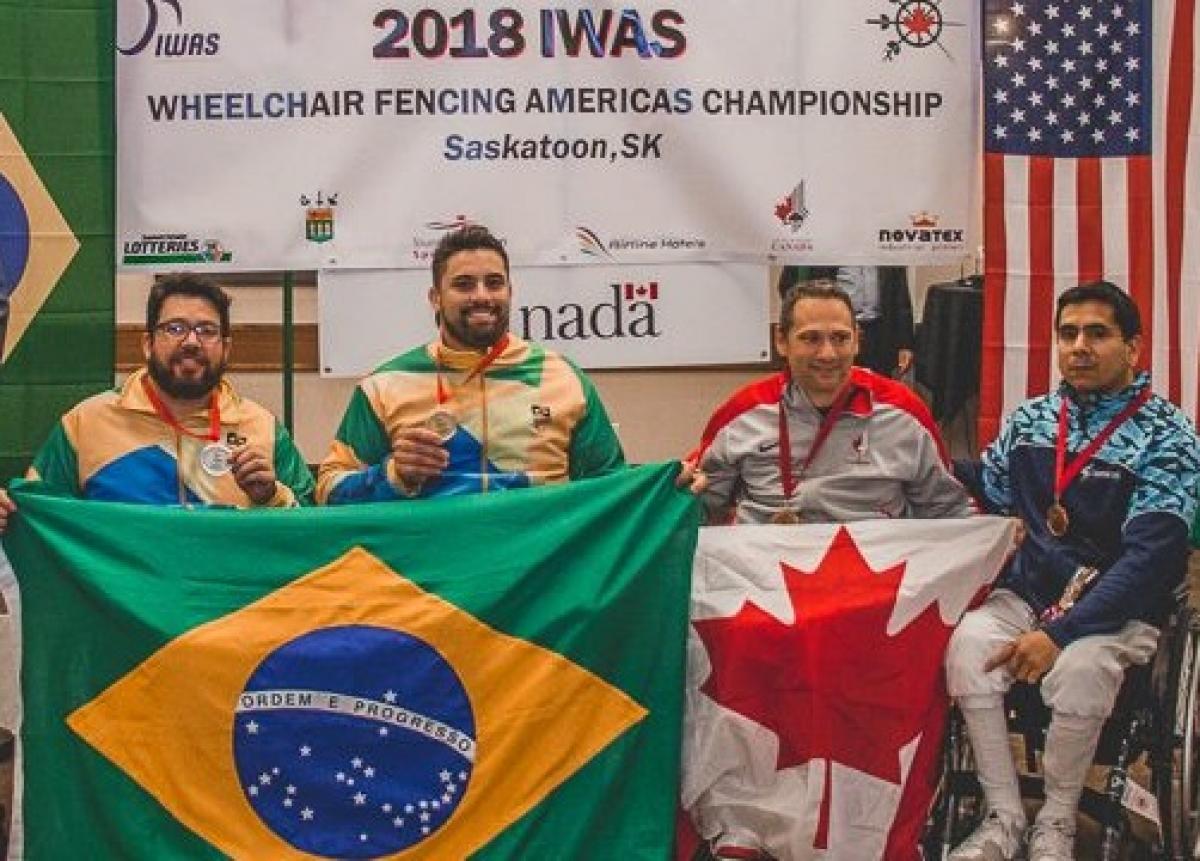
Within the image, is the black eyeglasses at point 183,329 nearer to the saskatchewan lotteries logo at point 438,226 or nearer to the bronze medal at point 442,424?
the bronze medal at point 442,424

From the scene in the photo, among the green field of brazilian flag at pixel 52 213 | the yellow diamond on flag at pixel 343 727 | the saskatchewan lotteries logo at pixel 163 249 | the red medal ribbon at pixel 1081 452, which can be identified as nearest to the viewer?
the yellow diamond on flag at pixel 343 727

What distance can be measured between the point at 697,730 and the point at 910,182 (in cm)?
247

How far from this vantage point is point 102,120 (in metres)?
6.77

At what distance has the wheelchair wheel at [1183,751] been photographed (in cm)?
532

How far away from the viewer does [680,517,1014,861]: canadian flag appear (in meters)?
5.28

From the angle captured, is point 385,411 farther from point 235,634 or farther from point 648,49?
point 648,49

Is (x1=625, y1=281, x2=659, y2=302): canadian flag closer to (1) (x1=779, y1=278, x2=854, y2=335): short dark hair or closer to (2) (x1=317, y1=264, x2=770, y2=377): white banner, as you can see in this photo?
(2) (x1=317, y1=264, x2=770, y2=377): white banner

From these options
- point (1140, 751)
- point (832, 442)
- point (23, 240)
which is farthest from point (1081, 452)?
point (23, 240)

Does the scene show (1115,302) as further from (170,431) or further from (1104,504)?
(170,431)

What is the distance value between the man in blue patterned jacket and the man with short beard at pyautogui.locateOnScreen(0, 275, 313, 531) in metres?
2.05

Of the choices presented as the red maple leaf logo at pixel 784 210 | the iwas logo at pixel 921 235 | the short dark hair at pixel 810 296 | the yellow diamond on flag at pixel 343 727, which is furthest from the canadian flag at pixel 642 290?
the yellow diamond on flag at pixel 343 727

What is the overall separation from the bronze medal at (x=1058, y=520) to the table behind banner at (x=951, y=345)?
2.60 metres

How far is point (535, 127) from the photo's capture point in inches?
270

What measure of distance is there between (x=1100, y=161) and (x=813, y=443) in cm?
190
